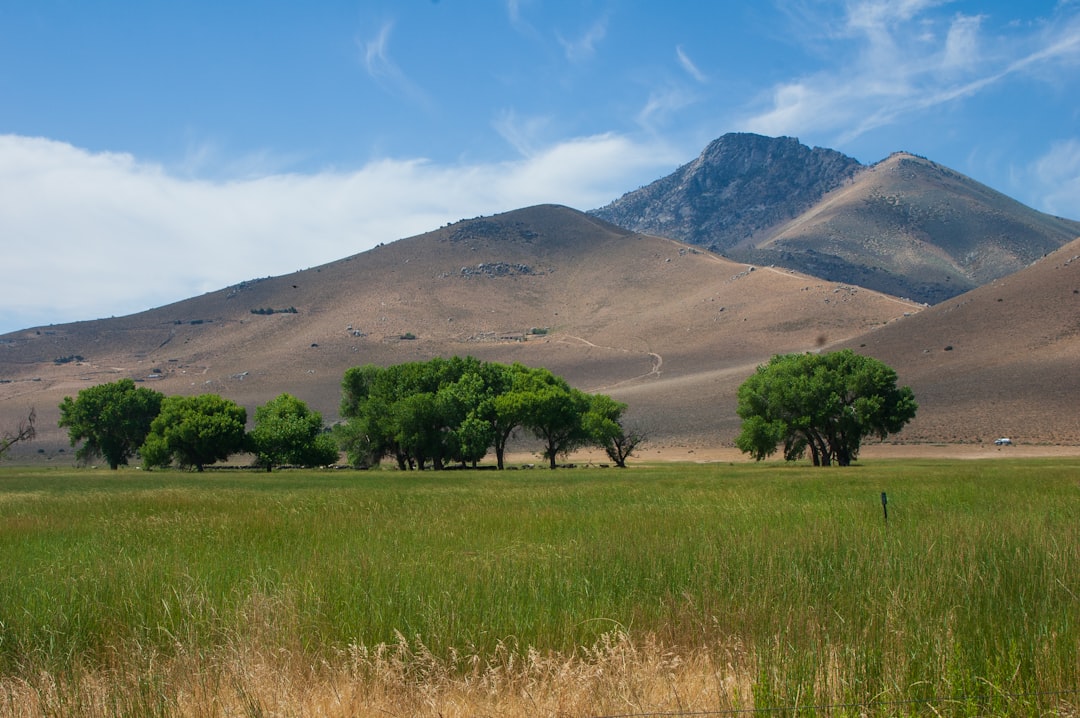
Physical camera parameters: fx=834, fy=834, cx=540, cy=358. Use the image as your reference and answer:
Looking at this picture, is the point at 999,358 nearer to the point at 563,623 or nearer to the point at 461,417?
the point at 461,417

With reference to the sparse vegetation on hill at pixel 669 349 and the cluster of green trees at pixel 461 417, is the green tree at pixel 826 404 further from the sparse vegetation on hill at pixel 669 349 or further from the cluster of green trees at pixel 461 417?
the sparse vegetation on hill at pixel 669 349

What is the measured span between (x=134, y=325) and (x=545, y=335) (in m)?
99.6

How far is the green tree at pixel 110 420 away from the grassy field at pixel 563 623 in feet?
254

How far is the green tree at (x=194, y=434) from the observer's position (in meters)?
75.2

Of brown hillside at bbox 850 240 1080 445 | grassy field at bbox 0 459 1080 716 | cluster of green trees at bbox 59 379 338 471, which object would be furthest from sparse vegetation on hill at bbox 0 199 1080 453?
grassy field at bbox 0 459 1080 716

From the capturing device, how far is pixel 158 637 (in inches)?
354

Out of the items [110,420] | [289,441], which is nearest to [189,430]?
[289,441]

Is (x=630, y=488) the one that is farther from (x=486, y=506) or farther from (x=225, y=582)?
(x=225, y=582)

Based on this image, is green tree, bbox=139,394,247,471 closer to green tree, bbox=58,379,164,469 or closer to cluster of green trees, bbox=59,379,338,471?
cluster of green trees, bbox=59,379,338,471

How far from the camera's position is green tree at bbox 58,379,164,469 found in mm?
84125

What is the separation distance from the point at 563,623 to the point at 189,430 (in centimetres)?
7312

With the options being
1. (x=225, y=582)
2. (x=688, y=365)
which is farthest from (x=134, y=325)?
(x=225, y=582)

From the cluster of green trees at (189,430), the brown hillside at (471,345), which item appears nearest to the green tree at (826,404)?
the brown hillside at (471,345)

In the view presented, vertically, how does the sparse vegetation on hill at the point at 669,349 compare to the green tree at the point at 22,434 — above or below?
above
